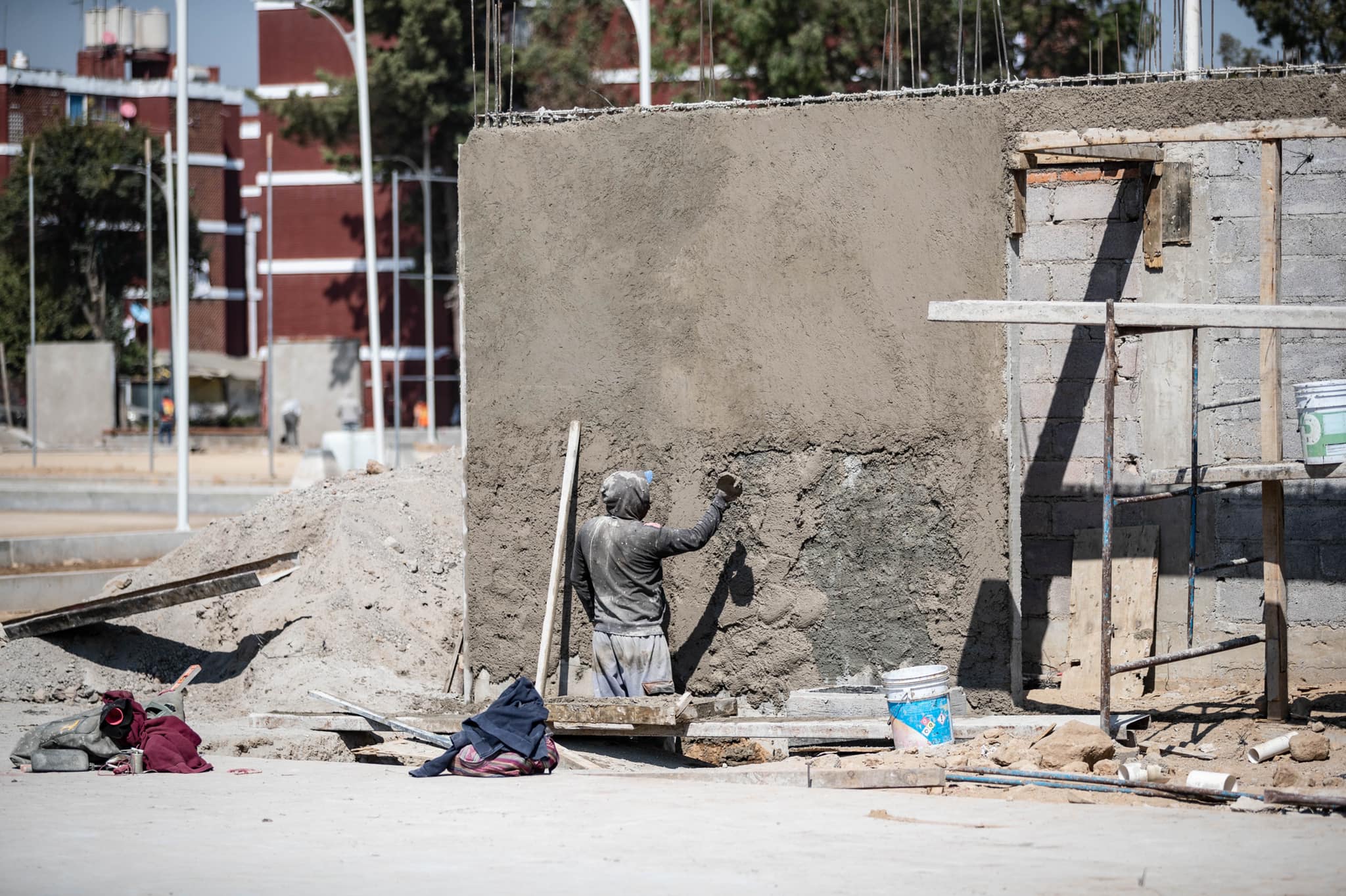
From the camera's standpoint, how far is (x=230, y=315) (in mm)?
48250

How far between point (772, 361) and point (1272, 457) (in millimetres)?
2510

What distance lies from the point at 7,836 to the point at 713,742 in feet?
12.2

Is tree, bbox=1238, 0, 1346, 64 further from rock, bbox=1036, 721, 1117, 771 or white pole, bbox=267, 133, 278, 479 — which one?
rock, bbox=1036, 721, 1117, 771

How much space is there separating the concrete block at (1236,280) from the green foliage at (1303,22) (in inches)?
631

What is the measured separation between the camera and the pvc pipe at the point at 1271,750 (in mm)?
6199

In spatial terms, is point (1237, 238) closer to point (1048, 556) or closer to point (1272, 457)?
point (1272, 457)

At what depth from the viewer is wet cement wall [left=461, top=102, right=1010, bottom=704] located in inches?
284

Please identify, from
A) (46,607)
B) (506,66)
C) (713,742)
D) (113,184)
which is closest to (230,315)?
(113,184)

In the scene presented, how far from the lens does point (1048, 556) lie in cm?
816

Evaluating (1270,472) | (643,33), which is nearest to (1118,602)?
(1270,472)

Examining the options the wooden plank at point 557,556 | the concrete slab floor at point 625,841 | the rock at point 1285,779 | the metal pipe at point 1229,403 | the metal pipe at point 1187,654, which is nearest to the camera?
the concrete slab floor at point 625,841

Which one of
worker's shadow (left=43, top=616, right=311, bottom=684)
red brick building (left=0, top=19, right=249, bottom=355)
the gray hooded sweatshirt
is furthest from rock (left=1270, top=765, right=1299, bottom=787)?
red brick building (left=0, top=19, right=249, bottom=355)

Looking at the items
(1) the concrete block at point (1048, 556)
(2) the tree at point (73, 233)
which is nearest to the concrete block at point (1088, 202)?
(1) the concrete block at point (1048, 556)

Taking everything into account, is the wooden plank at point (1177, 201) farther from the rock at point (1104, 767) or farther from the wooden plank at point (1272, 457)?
the rock at point (1104, 767)
